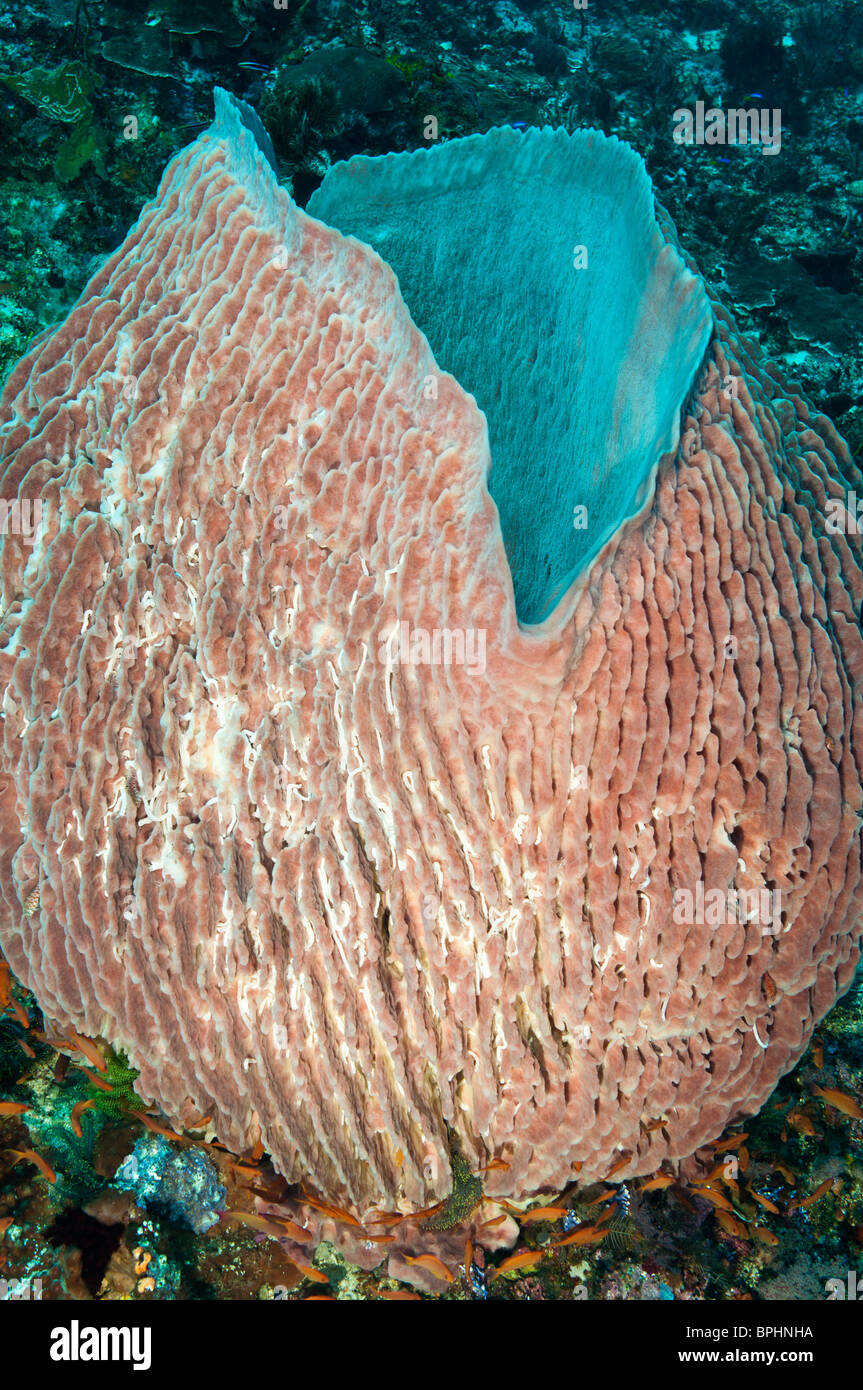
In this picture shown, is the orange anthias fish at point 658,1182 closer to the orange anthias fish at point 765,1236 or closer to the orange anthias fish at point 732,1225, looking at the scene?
the orange anthias fish at point 732,1225

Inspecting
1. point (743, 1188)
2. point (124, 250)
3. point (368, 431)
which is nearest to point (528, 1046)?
point (743, 1188)

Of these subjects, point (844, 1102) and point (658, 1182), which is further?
point (844, 1102)

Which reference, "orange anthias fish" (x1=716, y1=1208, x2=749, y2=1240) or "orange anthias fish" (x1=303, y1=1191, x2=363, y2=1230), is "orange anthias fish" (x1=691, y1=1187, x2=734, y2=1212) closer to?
"orange anthias fish" (x1=716, y1=1208, x2=749, y2=1240)

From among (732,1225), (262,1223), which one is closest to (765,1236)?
(732,1225)

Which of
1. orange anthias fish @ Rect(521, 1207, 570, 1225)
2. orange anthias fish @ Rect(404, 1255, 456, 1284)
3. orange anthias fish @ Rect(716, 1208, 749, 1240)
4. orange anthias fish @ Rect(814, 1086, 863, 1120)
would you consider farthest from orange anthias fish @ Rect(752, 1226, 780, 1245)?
orange anthias fish @ Rect(404, 1255, 456, 1284)

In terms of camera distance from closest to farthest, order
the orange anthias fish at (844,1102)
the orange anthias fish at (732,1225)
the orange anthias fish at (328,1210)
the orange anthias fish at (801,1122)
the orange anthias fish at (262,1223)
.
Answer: the orange anthias fish at (328,1210) < the orange anthias fish at (262,1223) < the orange anthias fish at (732,1225) < the orange anthias fish at (844,1102) < the orange anthias fish at (801,1122)

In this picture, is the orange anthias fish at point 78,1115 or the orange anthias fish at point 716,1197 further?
the orange anthias fish at point 78,1115

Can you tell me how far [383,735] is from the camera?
235 centimetres

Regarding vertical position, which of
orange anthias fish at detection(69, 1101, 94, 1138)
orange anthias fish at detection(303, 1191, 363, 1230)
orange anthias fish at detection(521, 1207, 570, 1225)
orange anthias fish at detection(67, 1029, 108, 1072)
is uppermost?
orange anthias fish at detection(67, 1029, 108, 1072)

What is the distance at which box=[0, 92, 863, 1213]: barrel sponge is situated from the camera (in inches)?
92.1

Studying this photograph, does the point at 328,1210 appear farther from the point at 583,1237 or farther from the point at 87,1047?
the point at 87,1047

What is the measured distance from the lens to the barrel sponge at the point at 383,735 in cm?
234

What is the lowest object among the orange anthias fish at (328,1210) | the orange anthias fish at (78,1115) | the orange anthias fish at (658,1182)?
the orange anthias fish at (658,1182)

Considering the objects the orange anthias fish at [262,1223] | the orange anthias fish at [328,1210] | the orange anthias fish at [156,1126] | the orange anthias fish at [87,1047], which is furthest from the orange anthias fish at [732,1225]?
the orange anthias fish at [87,1047]
